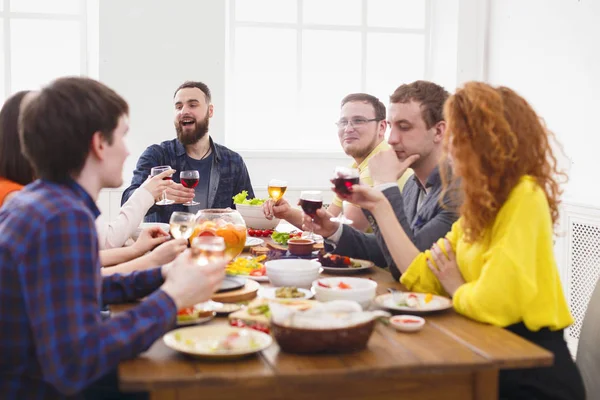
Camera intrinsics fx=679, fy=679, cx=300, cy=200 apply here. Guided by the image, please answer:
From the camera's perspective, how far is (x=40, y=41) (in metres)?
5.37

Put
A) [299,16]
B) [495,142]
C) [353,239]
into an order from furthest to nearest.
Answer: [299,16] < [353,239] < [495,142]

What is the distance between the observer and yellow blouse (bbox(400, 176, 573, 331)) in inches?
67.2

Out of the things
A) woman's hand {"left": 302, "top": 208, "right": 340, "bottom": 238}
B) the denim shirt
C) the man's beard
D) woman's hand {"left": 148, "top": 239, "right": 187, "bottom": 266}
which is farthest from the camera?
the man's beard

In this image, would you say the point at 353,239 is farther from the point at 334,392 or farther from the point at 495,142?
the point at 334,392

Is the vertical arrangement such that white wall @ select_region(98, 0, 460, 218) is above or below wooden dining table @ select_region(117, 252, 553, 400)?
above

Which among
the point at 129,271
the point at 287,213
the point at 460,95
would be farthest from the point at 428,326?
the point at 287,213

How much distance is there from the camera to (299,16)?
18.6 ft

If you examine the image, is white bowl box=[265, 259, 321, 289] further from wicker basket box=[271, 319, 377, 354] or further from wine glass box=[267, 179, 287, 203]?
wine glass box=[267, 179, 287, 203]

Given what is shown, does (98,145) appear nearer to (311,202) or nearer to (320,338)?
(320,338)

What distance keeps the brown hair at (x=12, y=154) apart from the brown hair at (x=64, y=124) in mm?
684

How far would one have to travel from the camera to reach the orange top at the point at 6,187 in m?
2.09

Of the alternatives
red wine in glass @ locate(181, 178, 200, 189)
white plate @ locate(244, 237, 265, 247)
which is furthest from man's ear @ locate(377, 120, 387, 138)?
white plate @ locate(244, 237, 265, 247)

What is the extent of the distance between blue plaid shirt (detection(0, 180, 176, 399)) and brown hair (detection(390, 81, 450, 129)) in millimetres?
1510

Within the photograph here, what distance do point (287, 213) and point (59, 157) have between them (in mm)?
1864
